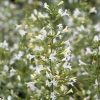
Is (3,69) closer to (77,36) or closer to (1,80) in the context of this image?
(1,80)

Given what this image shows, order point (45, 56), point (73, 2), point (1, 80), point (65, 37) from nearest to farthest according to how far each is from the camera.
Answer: point (45, 56) → point (1, 80) → point (65, 37) → point (73, 2)

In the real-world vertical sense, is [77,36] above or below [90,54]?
above

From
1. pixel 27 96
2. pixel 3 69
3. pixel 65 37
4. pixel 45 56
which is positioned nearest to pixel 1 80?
pixel 3 69

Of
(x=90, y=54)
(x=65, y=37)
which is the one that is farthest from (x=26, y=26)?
(x=65, y=37)

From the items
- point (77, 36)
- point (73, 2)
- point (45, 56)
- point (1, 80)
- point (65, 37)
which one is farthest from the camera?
point (73, 2)

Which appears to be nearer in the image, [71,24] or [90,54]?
[90,54]

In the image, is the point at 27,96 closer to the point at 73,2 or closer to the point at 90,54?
the point at 90,54

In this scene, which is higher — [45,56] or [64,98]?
[45,56]

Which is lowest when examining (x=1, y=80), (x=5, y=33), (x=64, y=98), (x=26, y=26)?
(x=64, y=98)

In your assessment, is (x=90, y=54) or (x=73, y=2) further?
(x=73, y=2)
